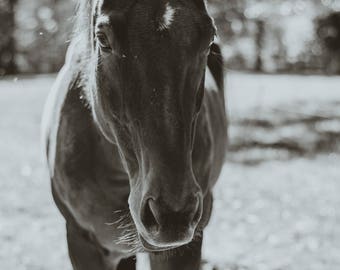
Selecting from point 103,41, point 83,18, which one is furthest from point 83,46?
point 103,41

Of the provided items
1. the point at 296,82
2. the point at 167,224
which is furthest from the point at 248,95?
the point at 167,224

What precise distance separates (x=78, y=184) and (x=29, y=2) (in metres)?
23.9

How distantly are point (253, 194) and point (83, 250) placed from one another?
16.7 ft

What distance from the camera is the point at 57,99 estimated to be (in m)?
2.77

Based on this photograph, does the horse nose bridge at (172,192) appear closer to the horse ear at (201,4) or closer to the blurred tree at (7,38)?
the horse ear at (201,4)

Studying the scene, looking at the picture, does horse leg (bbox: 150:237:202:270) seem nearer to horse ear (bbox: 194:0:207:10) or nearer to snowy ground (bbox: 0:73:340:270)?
horse ear (bbox: 194:0:207:10)

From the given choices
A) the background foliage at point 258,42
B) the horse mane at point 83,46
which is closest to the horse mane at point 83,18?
the horse mane at point 83,46

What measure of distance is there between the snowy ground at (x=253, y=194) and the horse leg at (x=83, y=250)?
2244mm

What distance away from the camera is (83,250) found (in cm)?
261

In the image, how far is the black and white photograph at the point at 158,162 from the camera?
166 centimetres

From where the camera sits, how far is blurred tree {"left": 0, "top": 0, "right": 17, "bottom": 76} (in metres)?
23.6

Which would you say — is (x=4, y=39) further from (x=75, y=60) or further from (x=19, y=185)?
(x=75, y=60)

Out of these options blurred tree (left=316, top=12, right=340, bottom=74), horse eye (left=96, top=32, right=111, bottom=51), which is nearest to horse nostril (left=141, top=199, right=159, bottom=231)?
horse eye (left=96, top=32, right=111, bottom=51)

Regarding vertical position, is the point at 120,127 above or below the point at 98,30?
below
